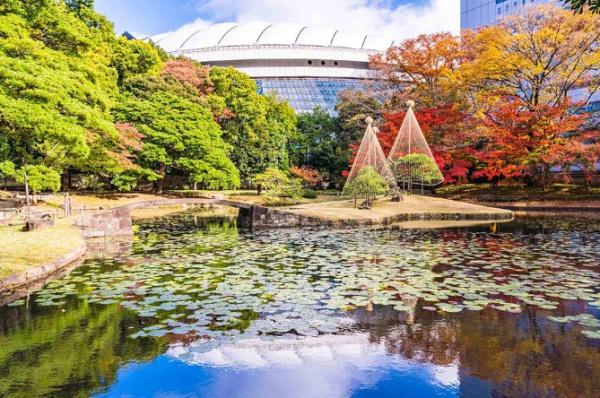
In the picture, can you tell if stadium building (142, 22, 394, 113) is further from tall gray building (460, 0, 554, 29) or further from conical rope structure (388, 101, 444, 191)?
conical rope structure (388, 101, 444, 191)

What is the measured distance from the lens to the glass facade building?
5412 centimetres

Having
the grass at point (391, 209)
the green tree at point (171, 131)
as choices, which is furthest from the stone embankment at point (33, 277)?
the green tree at point (171, 131)

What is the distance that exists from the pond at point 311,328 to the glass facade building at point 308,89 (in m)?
44.6

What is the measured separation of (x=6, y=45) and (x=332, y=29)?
5763cm

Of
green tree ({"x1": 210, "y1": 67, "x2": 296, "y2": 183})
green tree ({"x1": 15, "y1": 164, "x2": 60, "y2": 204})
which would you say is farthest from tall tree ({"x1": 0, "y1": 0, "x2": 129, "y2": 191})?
green tree ({"x1": 210, "y1": 67, "x2": 296, "y2": 183})

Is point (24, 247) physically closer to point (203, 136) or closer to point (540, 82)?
point (203, 136)

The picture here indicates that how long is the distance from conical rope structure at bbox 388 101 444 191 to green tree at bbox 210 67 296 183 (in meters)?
13.1

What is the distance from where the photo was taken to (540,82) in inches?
1109

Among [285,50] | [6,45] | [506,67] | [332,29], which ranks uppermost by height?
[332,29]

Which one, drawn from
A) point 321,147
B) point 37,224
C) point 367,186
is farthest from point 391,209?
point 321,147

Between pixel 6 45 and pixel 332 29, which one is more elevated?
pixel 332 29

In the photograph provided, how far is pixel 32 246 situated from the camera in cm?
990

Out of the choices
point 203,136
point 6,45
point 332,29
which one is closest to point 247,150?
point 203,136

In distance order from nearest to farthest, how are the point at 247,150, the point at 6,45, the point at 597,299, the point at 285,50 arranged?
1. the point at 597,299
2. the point at 6,45
3. the point at 247,150
4. the point at 285,50
